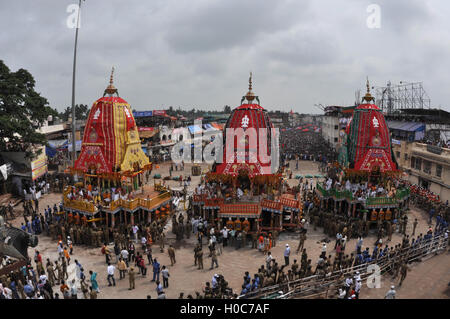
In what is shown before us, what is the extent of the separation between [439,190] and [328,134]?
34104mm

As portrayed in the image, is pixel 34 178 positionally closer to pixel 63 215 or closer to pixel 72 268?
pixel 63 215

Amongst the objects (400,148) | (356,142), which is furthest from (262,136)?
(400,148)

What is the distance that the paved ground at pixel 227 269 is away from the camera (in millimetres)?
13172

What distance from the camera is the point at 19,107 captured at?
79.9 feet

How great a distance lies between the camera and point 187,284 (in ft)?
45.1

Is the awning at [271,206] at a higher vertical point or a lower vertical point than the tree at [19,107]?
lower

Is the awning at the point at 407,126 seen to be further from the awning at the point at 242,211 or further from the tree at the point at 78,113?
the tree at the point at 78,113

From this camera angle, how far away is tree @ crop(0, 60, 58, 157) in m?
23.5

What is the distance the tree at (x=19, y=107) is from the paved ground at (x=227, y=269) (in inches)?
380

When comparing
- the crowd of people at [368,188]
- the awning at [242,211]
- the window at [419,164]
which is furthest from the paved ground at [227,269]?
the window at [419,164]

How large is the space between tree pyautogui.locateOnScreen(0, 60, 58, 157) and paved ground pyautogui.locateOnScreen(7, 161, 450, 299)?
9.66 m

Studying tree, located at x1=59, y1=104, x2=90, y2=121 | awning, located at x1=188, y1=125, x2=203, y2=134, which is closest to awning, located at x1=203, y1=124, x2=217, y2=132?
awning, located at x1=188, y1=125, x2=203, y2=134

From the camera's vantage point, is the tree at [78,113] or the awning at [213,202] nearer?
the awning at [213,202]

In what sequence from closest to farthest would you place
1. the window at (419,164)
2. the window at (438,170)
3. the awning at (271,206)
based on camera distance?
1. the awning at (271,206)
2. the window at (438,170)
3. the window at (419,164)
